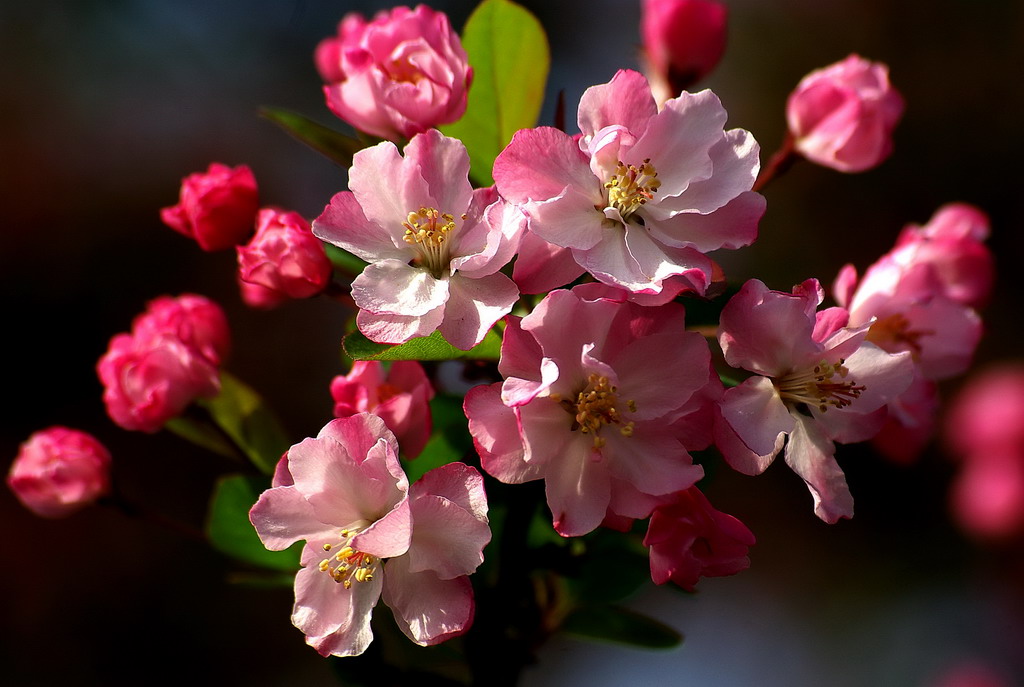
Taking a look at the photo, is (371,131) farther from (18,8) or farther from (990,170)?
(990,170)

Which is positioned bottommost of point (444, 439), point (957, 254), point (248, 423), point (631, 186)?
point (248, 423)

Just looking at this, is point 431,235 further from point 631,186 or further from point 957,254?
point 957,254

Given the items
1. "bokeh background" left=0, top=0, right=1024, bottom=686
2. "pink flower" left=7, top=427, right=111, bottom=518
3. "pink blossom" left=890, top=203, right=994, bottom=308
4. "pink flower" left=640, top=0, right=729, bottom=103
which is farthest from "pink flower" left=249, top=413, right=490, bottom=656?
"bokeh background" left=0, top=0, right=1024, bottom=686

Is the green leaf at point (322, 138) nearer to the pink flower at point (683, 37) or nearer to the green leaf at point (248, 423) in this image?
the green leaf at point (248, 423)

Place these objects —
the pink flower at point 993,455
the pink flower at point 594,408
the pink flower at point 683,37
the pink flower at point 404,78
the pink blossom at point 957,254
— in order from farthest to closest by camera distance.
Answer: the pink flower at point 993,455, the pink flower at point 683,37, the pink blossom at point 957,254, the pink flower at point 404,78, the pink flower at point 594,408

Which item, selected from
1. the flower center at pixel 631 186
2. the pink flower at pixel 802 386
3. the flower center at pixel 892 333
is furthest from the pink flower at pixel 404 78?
the flower center at pixel 892 333

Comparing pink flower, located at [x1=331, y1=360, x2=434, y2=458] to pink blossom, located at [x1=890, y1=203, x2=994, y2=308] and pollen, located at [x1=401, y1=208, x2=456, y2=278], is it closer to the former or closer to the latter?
pollen, located at [x1=401, y1=208, x2=456, y2=278]

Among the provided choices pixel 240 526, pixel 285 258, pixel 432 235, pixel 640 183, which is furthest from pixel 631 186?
pixel 240 526
